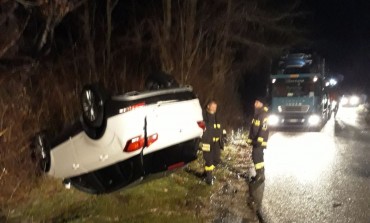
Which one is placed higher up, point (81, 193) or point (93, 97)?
point (93, 97)

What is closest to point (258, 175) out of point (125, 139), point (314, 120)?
point (125, 139)

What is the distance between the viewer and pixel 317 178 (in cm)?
956

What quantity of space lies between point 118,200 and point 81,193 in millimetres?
670

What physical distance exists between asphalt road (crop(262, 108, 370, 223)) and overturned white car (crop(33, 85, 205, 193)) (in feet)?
5.96

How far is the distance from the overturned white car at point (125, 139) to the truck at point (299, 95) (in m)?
10.8

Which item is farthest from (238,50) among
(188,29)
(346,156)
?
(346,156)

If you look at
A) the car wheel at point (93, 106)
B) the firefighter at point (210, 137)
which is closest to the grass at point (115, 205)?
the firefighter at point (210, 137)

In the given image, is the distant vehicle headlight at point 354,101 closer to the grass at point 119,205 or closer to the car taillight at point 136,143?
the grass at point 119,205

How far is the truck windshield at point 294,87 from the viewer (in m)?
17.7

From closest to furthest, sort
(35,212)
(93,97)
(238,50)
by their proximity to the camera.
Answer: (93,97) < (35,212) < (238,50)

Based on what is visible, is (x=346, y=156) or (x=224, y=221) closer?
(x=224, y=221)

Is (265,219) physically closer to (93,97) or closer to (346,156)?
(93,97)

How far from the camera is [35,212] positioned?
700 centimetres

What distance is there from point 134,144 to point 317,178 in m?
4.73
